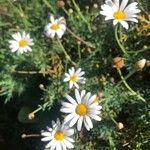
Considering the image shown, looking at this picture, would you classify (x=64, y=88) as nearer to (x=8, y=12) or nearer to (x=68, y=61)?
(x=68, y=61)

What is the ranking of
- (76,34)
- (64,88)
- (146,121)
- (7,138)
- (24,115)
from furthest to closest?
(7,138), (24,115), (76,34), (64,88), (146,121)

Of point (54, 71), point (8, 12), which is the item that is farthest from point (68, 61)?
point (8, 12)

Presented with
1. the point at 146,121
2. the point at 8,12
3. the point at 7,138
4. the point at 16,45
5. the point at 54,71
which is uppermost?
the point at 8,12

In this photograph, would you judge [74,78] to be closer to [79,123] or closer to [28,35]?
[79,123]

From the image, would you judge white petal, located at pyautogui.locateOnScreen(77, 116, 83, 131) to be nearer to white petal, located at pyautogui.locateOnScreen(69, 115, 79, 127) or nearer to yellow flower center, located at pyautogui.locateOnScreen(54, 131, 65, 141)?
white petal, located at pyautogui.locateOnScreen(69, 115, 79, 127)

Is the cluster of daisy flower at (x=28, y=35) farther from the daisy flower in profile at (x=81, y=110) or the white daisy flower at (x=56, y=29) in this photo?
the daisy flower in profile at (x=81, y=110)

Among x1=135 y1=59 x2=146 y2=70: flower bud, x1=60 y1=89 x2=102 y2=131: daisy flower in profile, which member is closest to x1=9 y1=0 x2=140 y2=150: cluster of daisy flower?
x1=60 y1=89 x2=102 y2=131: daisy flower in profile
